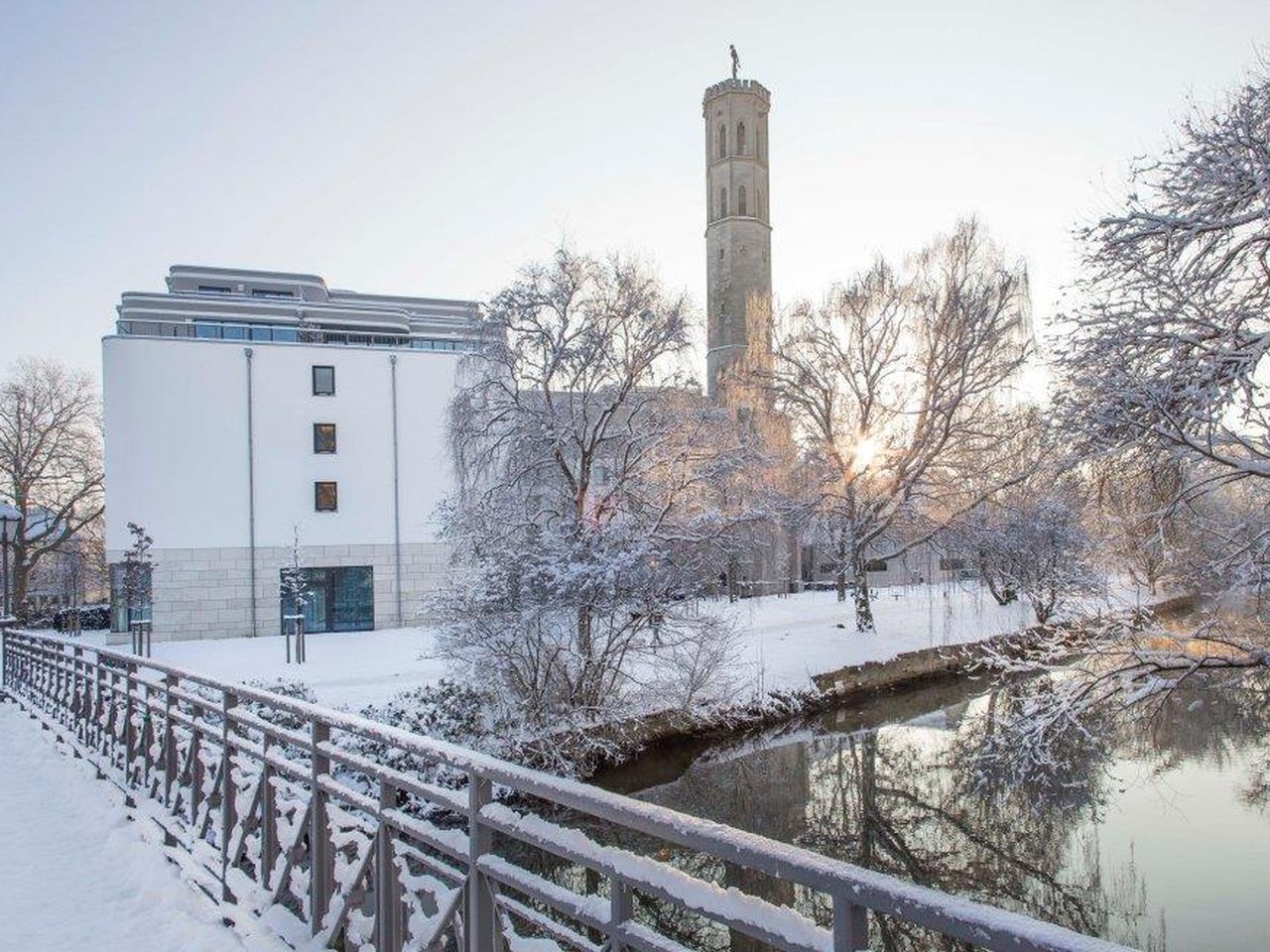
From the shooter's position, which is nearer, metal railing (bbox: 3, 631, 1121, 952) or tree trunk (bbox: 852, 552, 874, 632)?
metal railing (bbox: 3, 631, 1121, 952)

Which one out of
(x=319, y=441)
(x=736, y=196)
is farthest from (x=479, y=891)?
(x=736, y=196)

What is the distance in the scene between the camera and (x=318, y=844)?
4336 mm

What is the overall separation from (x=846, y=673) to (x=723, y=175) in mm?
35374

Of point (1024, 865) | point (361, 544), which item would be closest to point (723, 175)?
point (361, 544)

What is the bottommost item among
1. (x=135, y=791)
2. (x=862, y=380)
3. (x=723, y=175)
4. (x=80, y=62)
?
(x=135, y=791)

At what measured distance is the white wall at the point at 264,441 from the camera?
26094mm

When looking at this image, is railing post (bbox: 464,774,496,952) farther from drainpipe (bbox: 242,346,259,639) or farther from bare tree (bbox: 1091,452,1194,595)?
drainpipe (bbox: 242,346,259,639)

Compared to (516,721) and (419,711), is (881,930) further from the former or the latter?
(419,711)

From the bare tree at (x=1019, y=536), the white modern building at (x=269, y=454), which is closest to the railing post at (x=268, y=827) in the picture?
the bare tree at (x=1019, y=536)

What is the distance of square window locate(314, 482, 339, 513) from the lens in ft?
91.1

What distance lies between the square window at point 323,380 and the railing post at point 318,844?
84.0 feet

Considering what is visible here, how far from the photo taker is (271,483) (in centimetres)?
2728

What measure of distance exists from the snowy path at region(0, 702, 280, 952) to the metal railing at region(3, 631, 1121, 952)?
0.19m

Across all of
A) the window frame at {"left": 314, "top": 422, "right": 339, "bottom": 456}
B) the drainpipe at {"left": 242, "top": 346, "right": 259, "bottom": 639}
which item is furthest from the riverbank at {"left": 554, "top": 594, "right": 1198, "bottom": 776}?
the window frame at {"left": 314, "top": 422, "right": 339, "bottom": 456}
